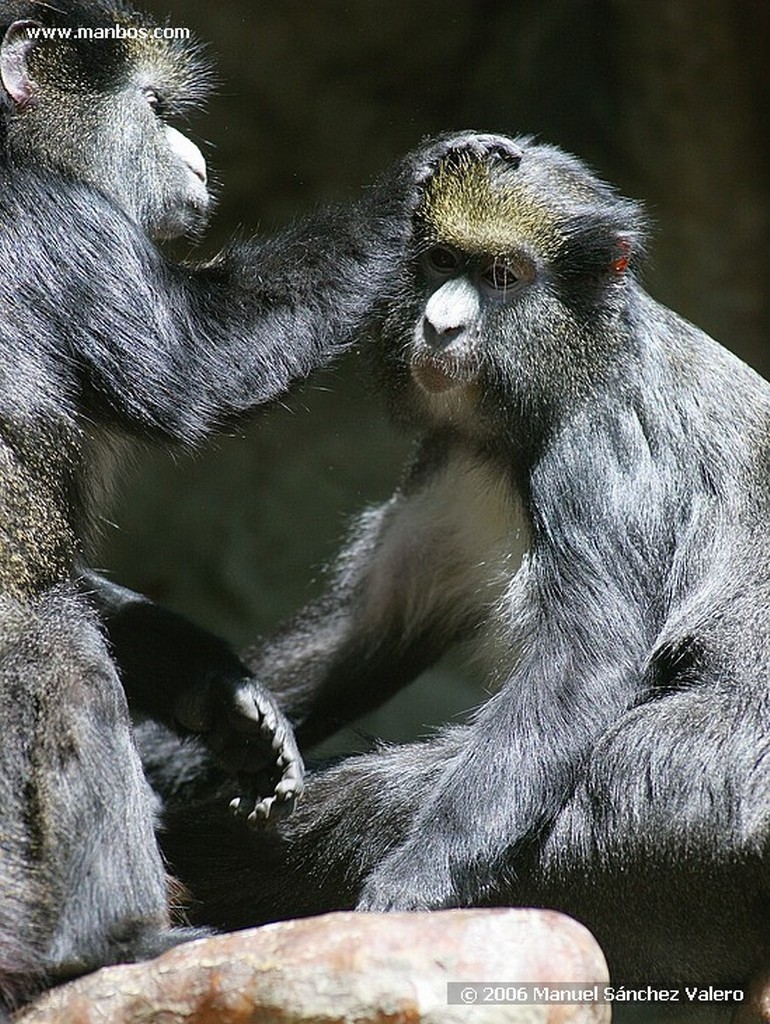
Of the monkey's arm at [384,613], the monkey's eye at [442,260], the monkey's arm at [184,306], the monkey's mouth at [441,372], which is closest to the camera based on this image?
the monkey's arm at [184,306]

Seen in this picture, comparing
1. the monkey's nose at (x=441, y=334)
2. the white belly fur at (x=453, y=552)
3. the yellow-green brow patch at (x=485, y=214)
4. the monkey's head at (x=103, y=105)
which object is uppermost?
the monkey's head at (x=103, y=105)

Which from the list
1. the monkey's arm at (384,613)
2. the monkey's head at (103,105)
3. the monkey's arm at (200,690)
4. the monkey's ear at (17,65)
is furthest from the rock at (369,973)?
the monkey's ear at (17,65)

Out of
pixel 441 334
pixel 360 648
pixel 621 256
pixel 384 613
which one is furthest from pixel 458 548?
pixel 621 256

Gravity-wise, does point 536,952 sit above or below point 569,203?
below

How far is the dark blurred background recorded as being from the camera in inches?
366

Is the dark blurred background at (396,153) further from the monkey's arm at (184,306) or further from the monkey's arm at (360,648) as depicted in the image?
the monkey's arm at (184,306)

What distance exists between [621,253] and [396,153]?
3.97 m

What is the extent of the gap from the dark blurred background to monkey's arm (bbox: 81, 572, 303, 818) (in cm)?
324

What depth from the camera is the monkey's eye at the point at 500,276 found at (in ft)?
18.7

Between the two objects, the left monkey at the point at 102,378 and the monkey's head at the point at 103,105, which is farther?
the monkey's head at the point at 103,105

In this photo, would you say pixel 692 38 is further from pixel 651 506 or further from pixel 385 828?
pixel 385 828

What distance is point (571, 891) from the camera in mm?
5270

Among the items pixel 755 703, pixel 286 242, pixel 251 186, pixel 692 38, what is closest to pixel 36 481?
pixel 286 242

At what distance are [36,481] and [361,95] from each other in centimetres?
496
